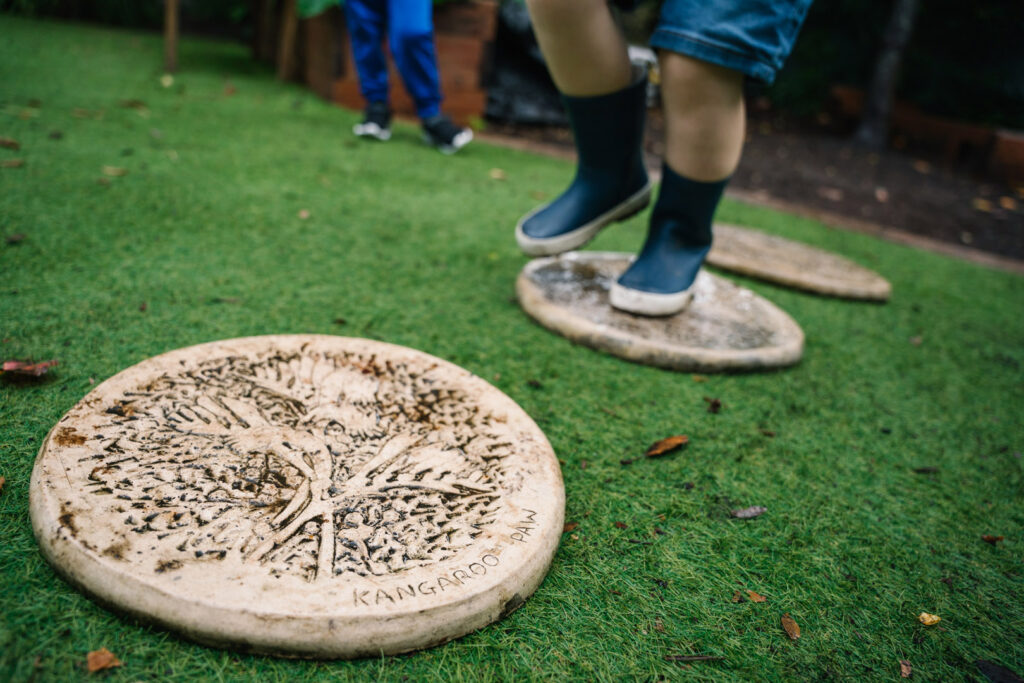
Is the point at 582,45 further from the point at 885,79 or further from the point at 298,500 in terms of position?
the point at 885,79

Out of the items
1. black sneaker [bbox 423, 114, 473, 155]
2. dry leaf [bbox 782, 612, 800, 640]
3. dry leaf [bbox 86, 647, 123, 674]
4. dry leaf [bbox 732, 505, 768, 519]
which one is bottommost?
dry leaf [bbox 782, 612, 800, 640]

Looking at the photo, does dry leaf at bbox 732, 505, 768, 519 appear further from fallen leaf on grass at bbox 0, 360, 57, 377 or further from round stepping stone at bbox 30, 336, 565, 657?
fallen leaf on grass at bbox 0, 360, 57, 377

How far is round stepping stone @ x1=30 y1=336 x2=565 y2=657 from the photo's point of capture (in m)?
0.80

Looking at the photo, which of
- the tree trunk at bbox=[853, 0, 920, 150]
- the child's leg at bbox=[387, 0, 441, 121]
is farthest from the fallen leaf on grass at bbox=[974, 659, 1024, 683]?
the tree trunk at bbox=[853, 0, 920, 150]

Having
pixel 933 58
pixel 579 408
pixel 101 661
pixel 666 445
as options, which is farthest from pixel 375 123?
pixel 933 58

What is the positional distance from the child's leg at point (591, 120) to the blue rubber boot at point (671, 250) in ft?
0.49

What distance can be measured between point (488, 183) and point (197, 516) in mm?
2644

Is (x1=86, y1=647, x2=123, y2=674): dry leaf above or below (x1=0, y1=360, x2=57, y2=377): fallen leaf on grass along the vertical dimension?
below

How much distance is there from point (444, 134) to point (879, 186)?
357cm

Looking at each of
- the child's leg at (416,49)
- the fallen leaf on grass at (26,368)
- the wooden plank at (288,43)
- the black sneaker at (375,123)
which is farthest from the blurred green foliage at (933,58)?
the fallen leaf on grass at (26,368)

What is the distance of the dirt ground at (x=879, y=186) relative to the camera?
4355 millimetres

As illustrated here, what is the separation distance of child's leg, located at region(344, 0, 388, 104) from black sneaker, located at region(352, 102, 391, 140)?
0.05 metres

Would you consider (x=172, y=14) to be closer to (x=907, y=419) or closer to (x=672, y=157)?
(x=672, y=157)

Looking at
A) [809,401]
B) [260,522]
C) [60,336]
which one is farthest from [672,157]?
[60,336]
